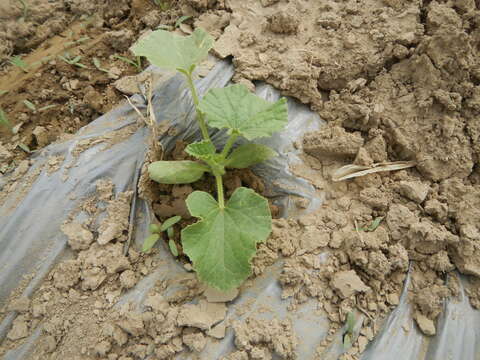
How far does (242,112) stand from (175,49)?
57 cm

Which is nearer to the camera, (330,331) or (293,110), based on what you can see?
(330,331)

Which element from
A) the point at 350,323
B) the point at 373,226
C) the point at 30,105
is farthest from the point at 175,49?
the point at 350,323

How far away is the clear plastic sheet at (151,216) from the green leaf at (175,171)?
214mm

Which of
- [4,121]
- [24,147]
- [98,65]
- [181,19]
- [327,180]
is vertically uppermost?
[181,19]

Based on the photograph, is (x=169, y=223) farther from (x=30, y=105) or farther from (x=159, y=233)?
(x=30, y=105)

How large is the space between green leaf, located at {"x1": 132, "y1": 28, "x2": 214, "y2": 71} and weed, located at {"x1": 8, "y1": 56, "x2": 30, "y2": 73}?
111 cm

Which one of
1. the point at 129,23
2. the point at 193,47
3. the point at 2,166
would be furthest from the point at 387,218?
the point at 129,23

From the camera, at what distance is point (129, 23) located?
269 centimetres

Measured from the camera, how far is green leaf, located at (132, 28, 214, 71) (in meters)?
1.80

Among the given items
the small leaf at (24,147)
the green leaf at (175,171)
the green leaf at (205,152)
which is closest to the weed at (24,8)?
the small leaf at (24,147)

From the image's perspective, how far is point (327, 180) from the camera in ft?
6.25

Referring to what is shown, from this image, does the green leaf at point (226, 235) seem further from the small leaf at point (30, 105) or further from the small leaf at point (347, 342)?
the small leaf at point (30, 105)

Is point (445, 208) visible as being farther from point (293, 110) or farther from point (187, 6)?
point (187, 6)

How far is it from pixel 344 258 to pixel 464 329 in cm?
60
